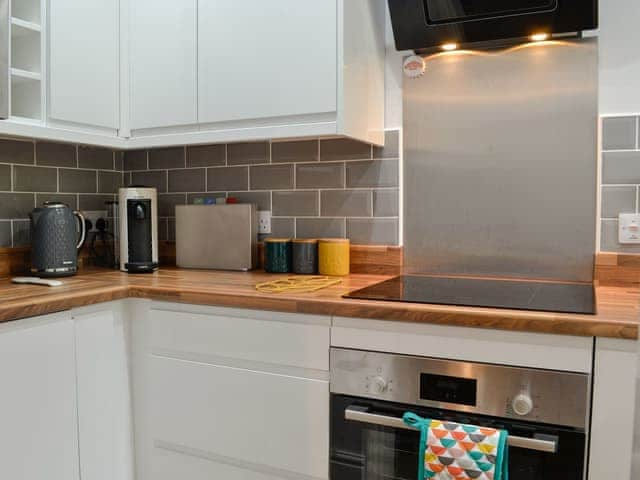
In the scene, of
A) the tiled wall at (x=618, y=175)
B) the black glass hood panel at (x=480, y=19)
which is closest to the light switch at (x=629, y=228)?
the tiled wall at (x=618, y=175)

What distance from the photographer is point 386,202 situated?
2.11 m

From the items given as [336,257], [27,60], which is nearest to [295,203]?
[336,257]

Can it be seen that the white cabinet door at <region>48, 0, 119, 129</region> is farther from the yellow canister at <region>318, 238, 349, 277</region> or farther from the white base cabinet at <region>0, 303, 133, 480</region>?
the yellow canister at <region>318, 238, 349, 277</region>

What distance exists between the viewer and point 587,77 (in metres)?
1.82

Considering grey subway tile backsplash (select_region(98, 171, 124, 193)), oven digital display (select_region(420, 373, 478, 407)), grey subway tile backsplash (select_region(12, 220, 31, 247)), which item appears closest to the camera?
oven digital display (select_region(420, 373, 478, 407))

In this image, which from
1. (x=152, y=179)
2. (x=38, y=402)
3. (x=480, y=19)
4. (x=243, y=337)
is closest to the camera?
(x=38, y=402)

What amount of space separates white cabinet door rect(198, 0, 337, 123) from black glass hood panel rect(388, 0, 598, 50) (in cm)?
27

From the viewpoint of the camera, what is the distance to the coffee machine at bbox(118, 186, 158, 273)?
214 centimetres

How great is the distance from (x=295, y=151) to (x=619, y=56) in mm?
1116

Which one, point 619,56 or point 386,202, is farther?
point 386,202

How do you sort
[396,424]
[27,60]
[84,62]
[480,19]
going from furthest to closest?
1. [84,62]
2. [27,60]
3. [480,19]
4. [396,424]

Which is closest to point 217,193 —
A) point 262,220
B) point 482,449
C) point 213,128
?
point 262,220

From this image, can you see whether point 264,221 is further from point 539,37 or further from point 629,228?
point 629,228

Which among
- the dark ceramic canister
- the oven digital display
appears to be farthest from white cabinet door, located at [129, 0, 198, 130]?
the oven digital display
